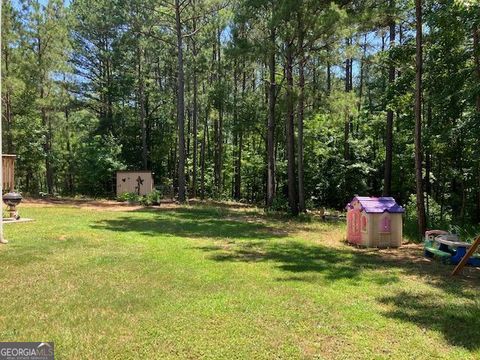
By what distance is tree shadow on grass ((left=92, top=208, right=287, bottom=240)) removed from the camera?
11.8 metres

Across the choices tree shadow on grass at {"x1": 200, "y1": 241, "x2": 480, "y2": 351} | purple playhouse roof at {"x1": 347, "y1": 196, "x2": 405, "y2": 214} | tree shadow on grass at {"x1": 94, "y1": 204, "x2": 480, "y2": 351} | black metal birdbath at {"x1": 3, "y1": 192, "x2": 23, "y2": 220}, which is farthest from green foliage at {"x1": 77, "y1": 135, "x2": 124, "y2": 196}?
purple playhouse roof at {"x1": 347, "y1": 196, "x2": 405, "y2": 214}

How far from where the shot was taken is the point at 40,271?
22.0 feet

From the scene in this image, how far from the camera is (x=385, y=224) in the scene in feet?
34.8

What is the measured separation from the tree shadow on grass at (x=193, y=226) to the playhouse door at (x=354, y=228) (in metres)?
1.87

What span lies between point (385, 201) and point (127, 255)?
20.5 feet

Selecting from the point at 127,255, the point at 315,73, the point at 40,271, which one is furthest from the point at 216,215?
the point at 40,271

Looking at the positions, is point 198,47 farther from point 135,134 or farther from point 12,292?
point 12,292

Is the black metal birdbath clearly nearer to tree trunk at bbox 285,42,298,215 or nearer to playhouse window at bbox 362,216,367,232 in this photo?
playhouse window at bbox 362,216,367,232

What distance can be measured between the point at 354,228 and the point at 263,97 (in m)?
15.9

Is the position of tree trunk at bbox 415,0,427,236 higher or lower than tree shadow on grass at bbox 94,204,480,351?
higher

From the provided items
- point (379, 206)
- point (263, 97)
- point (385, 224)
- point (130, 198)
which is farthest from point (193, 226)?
point (263, 97)

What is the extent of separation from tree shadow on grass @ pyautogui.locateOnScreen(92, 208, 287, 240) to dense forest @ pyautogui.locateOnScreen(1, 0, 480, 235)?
384 centimetres

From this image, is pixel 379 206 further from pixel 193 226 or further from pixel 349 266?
pixel 193 226

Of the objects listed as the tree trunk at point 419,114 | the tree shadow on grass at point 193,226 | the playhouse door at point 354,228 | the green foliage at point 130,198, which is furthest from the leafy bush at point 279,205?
the tree trunk at point 419,114
